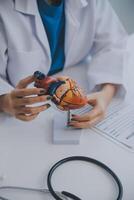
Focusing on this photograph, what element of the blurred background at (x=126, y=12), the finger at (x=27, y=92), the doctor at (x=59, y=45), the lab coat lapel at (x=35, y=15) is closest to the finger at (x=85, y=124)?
the doctor at (x=59, y=45)

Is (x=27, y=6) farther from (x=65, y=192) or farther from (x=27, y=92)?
(x=65, y=192)

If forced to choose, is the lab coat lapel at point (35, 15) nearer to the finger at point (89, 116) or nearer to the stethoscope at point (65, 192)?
the finger at point (89, 116)

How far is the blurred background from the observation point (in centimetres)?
147

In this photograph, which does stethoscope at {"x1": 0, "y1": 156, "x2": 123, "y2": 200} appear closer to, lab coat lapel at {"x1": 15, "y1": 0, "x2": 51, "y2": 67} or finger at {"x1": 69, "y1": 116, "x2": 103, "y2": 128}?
finger at {"x1": 69, "y1": 116, "x2": 103, "y2": 128}

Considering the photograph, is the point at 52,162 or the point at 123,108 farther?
the point at 123,108

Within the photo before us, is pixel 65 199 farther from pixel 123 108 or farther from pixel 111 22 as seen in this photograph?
pixel 111 22

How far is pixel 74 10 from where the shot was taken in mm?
879

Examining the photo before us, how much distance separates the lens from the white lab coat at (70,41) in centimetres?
81

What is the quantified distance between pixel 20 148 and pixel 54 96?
0.14 meters

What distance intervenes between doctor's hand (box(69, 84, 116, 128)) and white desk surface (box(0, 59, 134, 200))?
0.9 inches

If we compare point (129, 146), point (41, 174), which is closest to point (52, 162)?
point (41, 174)

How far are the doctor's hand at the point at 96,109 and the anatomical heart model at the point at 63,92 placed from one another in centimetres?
7

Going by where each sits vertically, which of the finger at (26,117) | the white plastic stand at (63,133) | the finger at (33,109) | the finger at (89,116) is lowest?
the white plastic stand at (63,133)

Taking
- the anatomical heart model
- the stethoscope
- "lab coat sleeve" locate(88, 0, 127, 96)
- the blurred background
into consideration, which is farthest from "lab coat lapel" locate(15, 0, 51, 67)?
the blurred background
